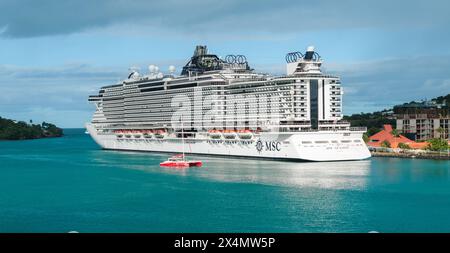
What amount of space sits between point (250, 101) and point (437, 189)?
1021 inches

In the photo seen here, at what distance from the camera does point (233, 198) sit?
33.8 m

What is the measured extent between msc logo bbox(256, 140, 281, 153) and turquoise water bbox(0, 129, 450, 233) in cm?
260

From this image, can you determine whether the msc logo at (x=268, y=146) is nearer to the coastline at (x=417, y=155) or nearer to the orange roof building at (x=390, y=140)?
the coastline at (x=417, y=155)

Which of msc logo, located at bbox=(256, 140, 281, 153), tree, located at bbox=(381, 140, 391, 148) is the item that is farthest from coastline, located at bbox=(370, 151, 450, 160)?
msc logo, located at bbox=(256, 140, 281, 153)

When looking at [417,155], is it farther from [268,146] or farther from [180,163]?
[180,163]

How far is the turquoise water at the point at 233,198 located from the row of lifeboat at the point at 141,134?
791 inches

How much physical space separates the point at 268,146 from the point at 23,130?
121869 mm

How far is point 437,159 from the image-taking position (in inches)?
2375

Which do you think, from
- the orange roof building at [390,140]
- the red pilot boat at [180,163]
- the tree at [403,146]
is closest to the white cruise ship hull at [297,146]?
the red pilot boat at [180,163]

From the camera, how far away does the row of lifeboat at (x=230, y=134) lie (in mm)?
59312

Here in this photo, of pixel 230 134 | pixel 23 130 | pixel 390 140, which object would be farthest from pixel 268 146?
pixel 23 130

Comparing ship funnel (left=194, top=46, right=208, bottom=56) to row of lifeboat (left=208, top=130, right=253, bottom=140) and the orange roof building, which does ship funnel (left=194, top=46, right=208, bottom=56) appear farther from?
the orange roof building

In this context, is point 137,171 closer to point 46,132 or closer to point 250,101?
point 250,101
